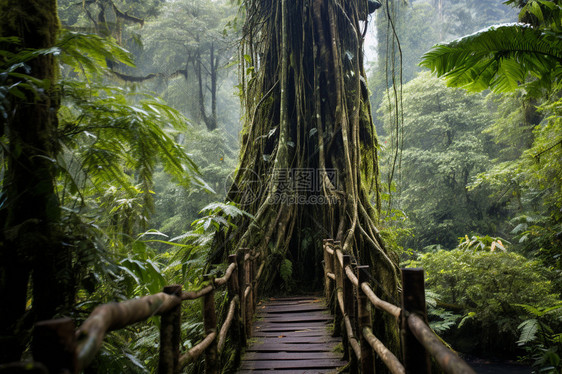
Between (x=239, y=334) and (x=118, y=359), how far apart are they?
140 centimetres

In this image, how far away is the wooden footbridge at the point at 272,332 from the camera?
2.57 feet

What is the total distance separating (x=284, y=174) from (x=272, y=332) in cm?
250

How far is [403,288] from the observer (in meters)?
1.27

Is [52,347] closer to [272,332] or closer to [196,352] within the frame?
[196,352]

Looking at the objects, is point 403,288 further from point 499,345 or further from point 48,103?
point 499,345

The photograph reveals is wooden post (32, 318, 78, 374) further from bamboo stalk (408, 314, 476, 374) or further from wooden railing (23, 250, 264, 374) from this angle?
bamboo stalk (408, 314, 476, 374)

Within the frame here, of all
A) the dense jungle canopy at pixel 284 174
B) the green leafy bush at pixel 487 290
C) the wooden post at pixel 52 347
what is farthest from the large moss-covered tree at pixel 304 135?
the wooden post at pixel 52 347

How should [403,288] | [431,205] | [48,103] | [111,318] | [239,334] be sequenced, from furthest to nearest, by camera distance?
[431,205]
[239,334]
[48,103]
[403,288]
[111,318]

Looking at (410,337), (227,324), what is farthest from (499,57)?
(227,324)

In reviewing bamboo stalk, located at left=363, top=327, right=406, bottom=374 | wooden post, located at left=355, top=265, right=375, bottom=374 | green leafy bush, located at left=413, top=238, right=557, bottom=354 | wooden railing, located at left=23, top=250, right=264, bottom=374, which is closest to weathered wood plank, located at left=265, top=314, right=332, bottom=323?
wooden railing, located at left=23, top=250, right=264, bottom=374

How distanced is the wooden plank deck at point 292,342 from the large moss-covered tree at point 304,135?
96 centimetres

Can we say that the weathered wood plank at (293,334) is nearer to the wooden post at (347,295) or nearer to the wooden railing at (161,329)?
the wooden railing at (161,329)

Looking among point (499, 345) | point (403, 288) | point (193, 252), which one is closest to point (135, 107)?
point (403, 288)

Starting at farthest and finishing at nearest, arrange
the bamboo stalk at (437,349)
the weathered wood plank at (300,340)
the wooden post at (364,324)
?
1. the weathered wood plank at (300,340)
2. the wooden post at (364,324)
3. the bamboo stalk at (437,349)
